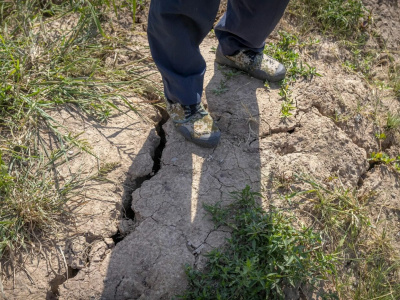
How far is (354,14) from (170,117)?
5.90ft

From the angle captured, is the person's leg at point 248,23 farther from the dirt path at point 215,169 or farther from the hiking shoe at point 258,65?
the dirt path at point 215,169

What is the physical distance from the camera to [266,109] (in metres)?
2.64

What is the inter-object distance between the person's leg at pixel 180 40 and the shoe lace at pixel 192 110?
1.6 inches

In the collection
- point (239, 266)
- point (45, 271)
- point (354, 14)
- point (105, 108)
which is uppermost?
point (354, 14)

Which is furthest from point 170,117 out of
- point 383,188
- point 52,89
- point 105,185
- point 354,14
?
point 354,14

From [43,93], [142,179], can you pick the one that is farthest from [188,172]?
[43,93]

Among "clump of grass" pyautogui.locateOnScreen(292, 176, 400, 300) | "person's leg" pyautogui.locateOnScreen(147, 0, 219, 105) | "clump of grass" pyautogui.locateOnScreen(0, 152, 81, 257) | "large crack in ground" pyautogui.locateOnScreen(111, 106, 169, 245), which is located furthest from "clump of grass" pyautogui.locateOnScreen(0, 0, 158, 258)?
"clump of grass" pyautogui.locateOnScreen(292, 176, 400, 300)

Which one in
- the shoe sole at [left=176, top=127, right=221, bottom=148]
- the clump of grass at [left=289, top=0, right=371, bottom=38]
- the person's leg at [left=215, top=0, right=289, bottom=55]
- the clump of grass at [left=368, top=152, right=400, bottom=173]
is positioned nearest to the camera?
the person's leg at [left=215, top=0, right=289, bottom=55]

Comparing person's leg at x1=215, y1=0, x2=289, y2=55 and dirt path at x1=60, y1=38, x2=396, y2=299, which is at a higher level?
person's leg at x1=215, y1=0, x2=289, y2=55

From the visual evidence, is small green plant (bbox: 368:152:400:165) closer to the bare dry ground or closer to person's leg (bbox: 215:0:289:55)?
the bare dry ground

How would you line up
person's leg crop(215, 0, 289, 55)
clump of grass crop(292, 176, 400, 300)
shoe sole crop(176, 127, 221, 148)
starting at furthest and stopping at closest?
1. shoe sole crop(176, 127, 221, 148)
2. person's leg crop(215, 0, 289, 55)
3. clump of grass crop(292, 176, 400, 300)

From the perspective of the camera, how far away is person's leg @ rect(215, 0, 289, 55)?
2.30 m

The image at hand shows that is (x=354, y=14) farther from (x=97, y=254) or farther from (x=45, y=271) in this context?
(x=45, y=271)

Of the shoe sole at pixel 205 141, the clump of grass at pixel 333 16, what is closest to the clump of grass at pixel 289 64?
the clump of grass at pixel 333 16
